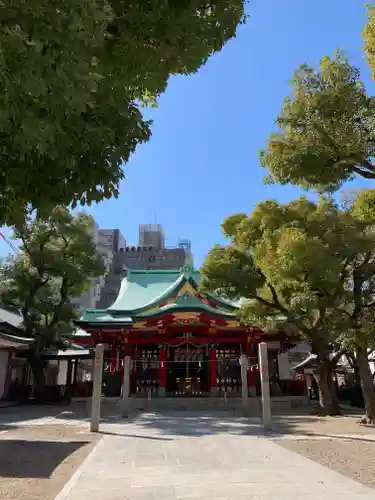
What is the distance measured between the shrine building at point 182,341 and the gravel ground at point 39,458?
7749 mm

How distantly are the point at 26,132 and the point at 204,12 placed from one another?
2.44 m

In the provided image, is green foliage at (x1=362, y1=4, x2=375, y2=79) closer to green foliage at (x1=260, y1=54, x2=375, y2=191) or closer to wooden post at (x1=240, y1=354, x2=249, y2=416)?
green foliage at (x1=260, y1=54, x2=375, y2=191)

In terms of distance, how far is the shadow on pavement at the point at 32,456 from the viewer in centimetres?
651

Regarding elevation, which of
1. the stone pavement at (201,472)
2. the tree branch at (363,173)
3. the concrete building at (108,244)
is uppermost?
the concrete building at (108,244)

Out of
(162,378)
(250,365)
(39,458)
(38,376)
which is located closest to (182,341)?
(162,378)

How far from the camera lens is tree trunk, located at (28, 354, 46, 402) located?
2244 centimetres

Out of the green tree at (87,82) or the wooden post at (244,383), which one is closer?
the green tree at (87,82)

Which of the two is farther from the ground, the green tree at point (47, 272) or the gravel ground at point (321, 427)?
the green tree at point (47, 272)

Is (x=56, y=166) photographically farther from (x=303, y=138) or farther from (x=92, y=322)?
(x=92, y=322)

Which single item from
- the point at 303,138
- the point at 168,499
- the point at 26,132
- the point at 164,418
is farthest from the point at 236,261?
the point at 26,132

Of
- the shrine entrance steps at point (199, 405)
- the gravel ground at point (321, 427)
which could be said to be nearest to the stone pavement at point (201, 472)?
the gravel ground at point (321, 427)

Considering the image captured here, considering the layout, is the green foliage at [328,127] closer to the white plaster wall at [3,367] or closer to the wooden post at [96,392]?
the wooden post at [96,392]

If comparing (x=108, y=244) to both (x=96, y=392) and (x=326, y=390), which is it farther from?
(x=96, y=392)

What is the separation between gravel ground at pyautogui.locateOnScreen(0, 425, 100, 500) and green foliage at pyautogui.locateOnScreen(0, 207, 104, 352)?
36.3ft
